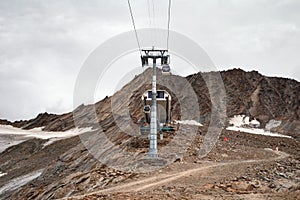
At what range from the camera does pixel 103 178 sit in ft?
59.0

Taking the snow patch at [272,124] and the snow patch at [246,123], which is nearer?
the snow patch at [246,123]

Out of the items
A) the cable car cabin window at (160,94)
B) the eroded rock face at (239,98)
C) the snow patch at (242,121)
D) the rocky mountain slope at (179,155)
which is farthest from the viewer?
the eroded rock face at (239,98)

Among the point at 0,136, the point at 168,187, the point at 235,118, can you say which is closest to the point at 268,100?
the point at 235,118

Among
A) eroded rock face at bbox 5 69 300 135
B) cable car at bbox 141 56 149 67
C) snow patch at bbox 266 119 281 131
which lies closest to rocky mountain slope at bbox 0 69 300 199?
eroded rock face at bbox 5 69 300 135

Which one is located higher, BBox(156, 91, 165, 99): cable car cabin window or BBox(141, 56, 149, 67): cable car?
BBox(141, 56, 149, 67): cable car

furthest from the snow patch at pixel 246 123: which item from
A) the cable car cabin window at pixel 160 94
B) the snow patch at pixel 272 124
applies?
the cable car cabin window at pixel 160 94

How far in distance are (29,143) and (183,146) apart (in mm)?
47873

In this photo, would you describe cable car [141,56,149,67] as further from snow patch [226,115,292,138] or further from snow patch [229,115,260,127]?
snow patch [229,115,260,127]

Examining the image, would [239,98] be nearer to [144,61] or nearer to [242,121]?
[242,121]

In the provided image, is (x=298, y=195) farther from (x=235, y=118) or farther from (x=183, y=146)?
(x=235, y=118)

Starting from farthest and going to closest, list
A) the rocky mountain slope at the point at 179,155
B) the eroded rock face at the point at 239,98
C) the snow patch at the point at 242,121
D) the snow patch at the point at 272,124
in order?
the eroded rock face at the point at 239,98 → the snow patch at the point at 242,121 → the snow patch at the point at 272,124 → the rocky mountain slope at the point at 179,155

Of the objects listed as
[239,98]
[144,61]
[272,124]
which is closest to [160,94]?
[144,61]

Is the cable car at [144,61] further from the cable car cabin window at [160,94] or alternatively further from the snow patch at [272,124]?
the snow patch at [272,124]

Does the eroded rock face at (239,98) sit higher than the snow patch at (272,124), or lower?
higher
